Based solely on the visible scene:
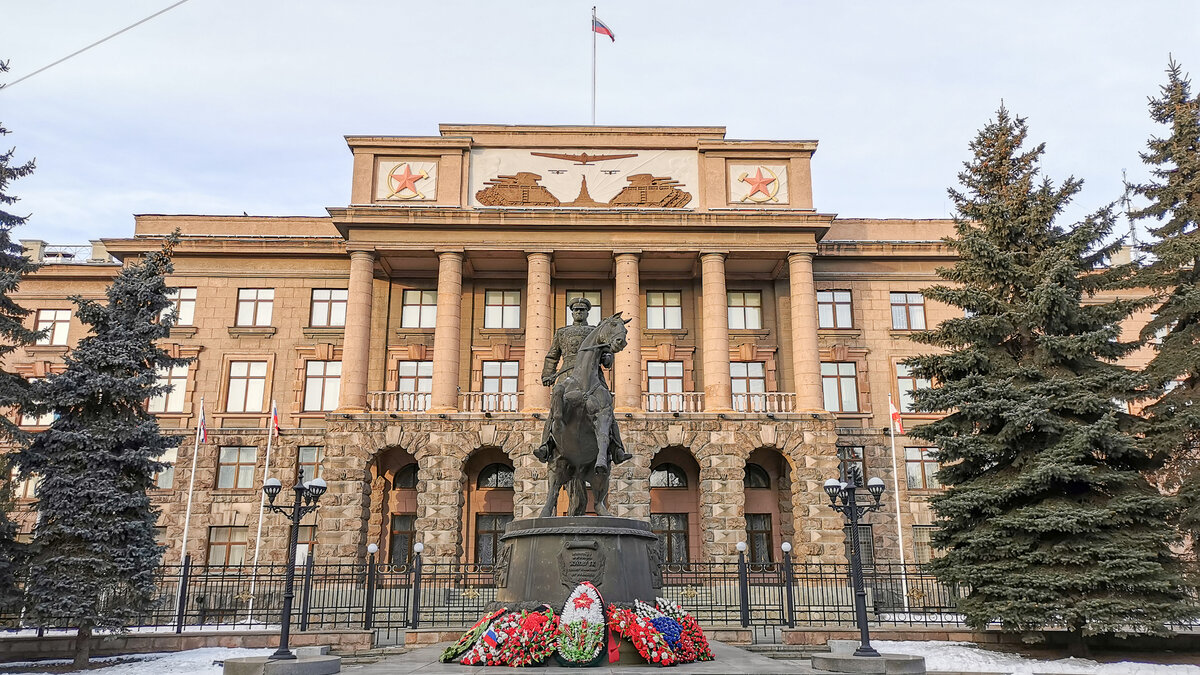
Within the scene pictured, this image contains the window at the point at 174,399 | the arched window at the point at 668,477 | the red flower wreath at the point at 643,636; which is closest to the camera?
the red flower wreath at the point at 643,636

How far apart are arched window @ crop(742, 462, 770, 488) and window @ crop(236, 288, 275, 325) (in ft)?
75.8

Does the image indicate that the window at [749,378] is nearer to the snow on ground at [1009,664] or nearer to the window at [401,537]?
the window at [401,537]

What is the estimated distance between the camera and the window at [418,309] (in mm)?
39031

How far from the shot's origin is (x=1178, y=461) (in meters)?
19.5

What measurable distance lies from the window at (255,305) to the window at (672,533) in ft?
66.3

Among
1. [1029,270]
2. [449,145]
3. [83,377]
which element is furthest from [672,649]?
Result: [449,145]

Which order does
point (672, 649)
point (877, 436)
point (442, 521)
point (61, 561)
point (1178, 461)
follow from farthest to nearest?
point (877, 436), point (442, 521), point (1178, 461), point (61, 561), point (672, 649)

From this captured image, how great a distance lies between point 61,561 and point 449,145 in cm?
2469

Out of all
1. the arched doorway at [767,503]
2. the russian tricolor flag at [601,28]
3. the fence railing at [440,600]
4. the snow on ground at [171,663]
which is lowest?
Result: the snow on ground at [171,663]

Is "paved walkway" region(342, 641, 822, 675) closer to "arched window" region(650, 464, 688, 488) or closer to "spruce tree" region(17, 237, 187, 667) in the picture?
"spruce tree" region(17, 237, 187, 667)

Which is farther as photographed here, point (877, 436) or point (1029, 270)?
point (877, 436)

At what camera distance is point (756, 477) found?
122 feet

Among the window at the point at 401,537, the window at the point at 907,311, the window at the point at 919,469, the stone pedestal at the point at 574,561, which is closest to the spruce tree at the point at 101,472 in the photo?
the stone pedestal at the point at 574,561

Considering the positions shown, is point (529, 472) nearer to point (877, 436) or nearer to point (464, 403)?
point (464, 403)
